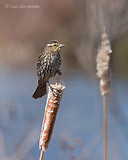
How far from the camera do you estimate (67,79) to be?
22.0 ft

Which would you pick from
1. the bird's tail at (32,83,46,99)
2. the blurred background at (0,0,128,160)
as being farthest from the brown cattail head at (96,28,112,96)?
the bird's tail at (32,83,46,99)

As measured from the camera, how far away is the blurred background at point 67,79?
2334 mm

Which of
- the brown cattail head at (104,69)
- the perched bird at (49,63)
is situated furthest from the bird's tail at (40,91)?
the brown cattail head at (104,69)

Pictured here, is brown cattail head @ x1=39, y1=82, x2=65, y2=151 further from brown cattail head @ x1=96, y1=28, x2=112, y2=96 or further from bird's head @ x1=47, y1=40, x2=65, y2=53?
bird's head @ x1=47, y1=40, x2=65, y2=53

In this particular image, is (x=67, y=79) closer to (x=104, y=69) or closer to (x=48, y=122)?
(x=104, y=69)

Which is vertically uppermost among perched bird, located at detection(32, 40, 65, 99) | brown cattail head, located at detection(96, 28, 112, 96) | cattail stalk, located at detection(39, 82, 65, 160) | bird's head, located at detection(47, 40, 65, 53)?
bird's head, located at detection(47, 40, 65, 53)

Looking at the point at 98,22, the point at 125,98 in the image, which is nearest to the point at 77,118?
the point at 125,98

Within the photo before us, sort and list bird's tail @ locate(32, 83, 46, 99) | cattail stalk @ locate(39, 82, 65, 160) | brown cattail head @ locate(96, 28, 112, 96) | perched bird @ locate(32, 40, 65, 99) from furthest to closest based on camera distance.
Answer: perched bird @ locate(32, 40, 65, 99), bird's tail @ locate(32, 83, 46, 99), brown cattail head @ locate(96, 28, 112, 96), cattail stalk @ locate(39, 82, 65, 160)

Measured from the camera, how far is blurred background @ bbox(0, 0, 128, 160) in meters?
2.33

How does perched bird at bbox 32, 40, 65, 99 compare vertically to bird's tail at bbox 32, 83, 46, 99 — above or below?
above

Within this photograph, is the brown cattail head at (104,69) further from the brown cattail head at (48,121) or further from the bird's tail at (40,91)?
the bird's tail at (40,91)

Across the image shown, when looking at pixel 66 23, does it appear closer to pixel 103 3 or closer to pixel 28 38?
pixel 28 38

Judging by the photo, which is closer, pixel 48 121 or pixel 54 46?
pixel 48 121

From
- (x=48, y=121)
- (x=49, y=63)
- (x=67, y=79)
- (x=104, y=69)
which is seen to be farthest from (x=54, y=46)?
(x=67, y=79)
